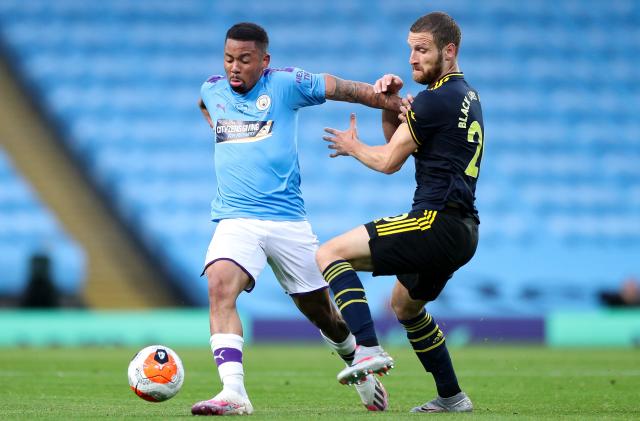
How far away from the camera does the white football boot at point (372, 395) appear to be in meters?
6.47

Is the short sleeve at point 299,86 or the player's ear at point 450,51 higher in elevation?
the player's ear at point 450,51

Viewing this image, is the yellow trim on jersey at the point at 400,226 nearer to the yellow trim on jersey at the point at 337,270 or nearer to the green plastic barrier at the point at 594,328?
the yellow trim on jersey at the point at 337,270

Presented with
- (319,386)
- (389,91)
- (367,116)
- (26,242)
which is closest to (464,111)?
(389,91)

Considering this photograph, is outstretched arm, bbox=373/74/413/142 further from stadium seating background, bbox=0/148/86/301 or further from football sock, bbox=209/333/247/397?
stadium seating background, bbox=0/148/86/301

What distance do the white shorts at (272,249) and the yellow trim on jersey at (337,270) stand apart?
1.81ft

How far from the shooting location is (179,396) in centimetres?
762

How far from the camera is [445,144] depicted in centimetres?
593

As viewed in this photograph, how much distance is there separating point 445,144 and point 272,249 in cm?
116

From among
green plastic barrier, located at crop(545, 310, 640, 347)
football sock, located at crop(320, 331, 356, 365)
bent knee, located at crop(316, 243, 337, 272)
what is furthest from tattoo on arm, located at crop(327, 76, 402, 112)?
green plastic barrier, located at crop(545, 310, 640, 347)

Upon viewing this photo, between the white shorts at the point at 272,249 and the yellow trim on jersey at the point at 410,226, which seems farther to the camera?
the white shorts at the point at 272,249

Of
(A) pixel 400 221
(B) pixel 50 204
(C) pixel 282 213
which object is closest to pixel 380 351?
(A) pixel 400 221

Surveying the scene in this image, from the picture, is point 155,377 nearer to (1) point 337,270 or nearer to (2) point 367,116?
(1) point 337,270

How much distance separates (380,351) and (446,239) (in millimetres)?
700

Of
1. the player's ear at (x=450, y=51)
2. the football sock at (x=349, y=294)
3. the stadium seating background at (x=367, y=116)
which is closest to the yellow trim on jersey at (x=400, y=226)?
the football sock at (x=349, y=294)
